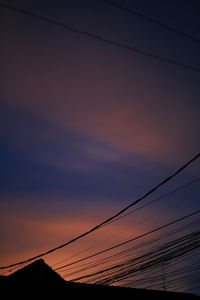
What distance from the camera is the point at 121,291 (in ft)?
46.0

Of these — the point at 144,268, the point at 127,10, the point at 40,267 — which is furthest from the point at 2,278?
the point at 127,10

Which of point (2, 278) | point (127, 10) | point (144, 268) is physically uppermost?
point (127, 10)

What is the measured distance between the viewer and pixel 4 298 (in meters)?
12.1

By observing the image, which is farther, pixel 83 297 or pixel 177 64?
pixel 83 297

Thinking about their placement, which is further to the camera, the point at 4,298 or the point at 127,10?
the point at 4,298

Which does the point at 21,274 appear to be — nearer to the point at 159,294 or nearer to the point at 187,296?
the point at 159,294

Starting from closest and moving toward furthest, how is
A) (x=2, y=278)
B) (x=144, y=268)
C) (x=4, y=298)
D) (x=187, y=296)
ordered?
(x=144, y=268) → (x=4, y=298) → (x=2, y=278) → (x=187, y=296)

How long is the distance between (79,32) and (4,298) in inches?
427

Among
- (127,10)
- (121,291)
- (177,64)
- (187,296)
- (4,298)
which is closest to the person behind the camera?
(127,10)

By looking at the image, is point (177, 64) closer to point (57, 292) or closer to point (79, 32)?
point (79, 32)

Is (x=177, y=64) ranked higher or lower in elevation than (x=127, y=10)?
lower

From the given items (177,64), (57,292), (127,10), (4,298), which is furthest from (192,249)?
(4,298)

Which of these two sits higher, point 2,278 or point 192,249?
point 2,278

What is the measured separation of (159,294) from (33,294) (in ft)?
20.7
